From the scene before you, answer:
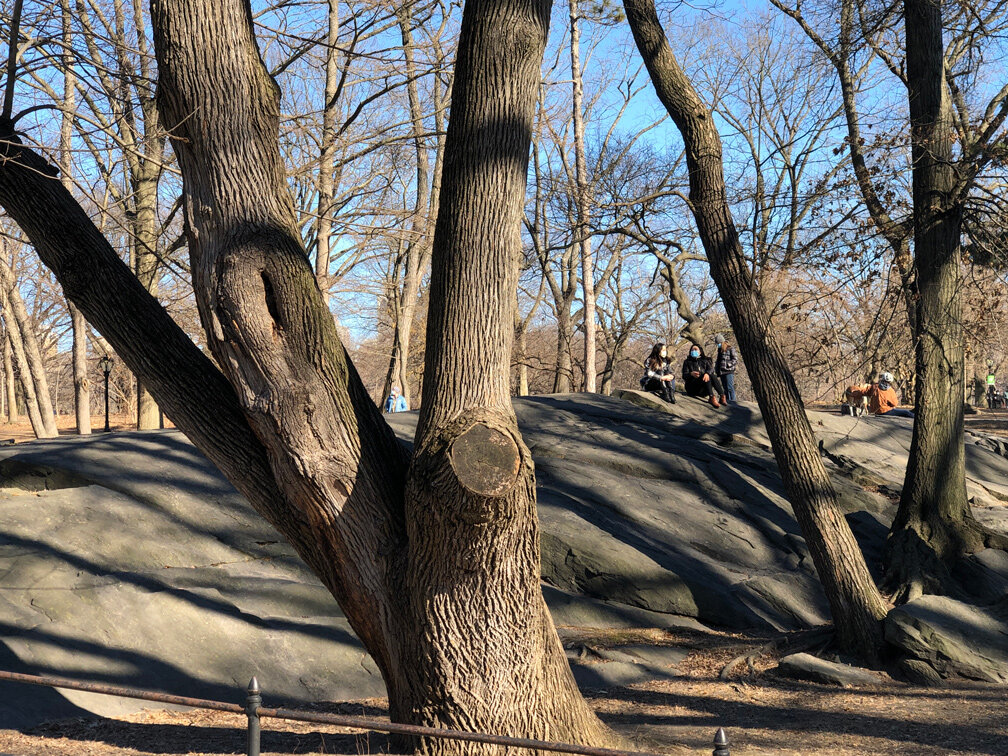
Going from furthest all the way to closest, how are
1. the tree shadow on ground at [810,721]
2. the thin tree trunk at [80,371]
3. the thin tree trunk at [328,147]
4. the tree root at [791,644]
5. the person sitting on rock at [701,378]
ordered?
the thin tree trunk at [80,371] < the person sitting on rock at [701,378] < the thin tree trunk at [328,147] < the tree root at [791,644] < the tree shadow on ground at [810,721]

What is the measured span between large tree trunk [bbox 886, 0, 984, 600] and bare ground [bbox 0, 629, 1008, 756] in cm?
246

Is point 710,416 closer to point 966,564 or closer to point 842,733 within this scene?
point 966,564

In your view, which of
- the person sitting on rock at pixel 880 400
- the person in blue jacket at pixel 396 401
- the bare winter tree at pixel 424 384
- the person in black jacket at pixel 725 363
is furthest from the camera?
the person sitting on rock at pixel 880 400

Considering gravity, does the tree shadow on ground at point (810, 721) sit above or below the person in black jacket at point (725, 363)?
below

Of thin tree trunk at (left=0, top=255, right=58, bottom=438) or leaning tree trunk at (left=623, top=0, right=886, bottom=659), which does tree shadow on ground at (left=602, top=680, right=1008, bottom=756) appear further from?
thin tree trunk at (left=0, top=255, right=58, bottom=438)

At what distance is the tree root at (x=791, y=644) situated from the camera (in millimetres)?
8727

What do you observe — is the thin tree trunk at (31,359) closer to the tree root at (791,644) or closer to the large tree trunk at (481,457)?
the tree root at (791,644)

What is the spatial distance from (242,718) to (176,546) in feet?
8.47

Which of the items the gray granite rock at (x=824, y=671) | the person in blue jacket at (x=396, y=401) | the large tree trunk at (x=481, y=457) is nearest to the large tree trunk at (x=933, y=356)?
the gray granite rock at (x=824, y=671)

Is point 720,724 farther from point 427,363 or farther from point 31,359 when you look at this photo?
point 31,359

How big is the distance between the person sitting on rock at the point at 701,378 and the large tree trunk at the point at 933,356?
6856mm

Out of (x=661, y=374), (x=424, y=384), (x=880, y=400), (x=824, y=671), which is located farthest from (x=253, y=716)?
(x=880, y=400)

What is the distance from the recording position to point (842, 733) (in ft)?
22.2

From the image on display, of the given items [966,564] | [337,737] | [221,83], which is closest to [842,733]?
[337,737]
